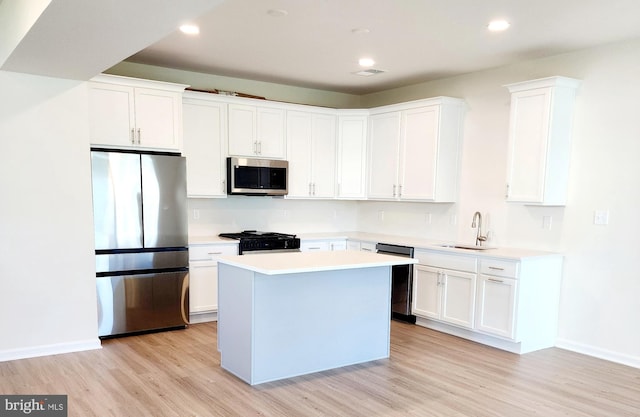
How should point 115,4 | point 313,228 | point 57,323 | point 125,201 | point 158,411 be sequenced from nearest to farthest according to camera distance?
point 115,4 → point 158,411 → point 57,323 → point 125,201 → point 313,228

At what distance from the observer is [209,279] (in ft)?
15.7

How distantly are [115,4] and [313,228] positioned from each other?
436 centimetres

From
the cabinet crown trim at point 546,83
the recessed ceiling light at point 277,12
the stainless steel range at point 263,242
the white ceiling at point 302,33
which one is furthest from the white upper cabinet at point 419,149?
the recessed ceiling light at point 277,12

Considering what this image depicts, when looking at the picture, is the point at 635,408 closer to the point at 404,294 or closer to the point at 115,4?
the point at 404,294

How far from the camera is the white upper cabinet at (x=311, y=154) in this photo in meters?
5.60

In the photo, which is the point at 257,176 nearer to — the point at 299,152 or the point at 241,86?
the point at 299,152

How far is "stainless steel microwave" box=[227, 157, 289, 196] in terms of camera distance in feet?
16.7

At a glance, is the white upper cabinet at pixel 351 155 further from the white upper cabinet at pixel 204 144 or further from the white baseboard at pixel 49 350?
the white baseboard at pixel 49 350

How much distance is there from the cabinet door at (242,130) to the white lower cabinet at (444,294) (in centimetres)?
234

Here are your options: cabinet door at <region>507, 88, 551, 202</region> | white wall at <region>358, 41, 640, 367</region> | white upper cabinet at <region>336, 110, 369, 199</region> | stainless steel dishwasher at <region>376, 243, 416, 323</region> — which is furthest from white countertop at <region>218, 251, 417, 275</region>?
white upper cabinet at <region>336, 110, 369, 199</region>

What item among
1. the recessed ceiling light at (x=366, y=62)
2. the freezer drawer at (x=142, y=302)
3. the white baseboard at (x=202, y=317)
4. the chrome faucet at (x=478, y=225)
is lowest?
the white baseboard at (x=202, y=317)

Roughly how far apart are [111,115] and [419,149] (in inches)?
127

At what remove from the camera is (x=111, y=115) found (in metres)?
4.16

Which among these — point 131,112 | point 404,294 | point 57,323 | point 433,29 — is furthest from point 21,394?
point 433,29
